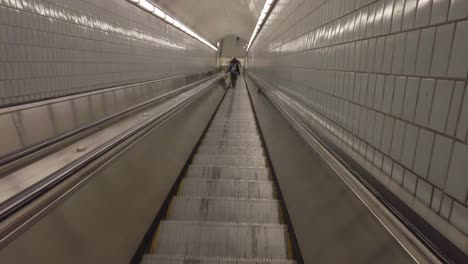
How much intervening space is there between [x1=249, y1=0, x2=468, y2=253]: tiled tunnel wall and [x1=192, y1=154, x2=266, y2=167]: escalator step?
2237mm

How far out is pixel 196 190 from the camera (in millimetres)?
3693

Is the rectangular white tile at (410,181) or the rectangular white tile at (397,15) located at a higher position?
the rectangular white tile at (397,15)

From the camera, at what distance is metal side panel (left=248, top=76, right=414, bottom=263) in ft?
4.32

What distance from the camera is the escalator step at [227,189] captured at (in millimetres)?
3625

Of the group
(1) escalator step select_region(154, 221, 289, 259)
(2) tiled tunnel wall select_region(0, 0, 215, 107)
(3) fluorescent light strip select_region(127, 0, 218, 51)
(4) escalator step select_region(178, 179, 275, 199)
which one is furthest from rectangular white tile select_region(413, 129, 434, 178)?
(3) fluorescent light strip select_region(127, 0, 218, 51)

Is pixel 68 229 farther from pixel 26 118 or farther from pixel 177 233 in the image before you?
pixel 26 118

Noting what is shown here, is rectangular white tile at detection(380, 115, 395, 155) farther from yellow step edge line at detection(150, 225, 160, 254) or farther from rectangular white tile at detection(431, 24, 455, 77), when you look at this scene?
yellow step edge line at detection(150, 225, 160, 254)

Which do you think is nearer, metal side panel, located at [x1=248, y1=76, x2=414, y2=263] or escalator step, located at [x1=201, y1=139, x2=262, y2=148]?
metal side panel, located at [x1=248, y1=76, x2=414, y2=263]

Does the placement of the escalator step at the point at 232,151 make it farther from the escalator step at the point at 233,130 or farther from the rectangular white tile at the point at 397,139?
the rectangular white tile at the point at 397,139

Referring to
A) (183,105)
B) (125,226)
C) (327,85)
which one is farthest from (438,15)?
(183,105)

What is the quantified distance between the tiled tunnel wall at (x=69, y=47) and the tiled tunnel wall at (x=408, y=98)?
116 inches

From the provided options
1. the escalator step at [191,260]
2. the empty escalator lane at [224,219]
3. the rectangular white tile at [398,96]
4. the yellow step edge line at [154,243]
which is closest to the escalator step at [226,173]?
the empty escalator lane at [224,219]

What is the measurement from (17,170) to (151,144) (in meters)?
1.36

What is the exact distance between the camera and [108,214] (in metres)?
1.94
